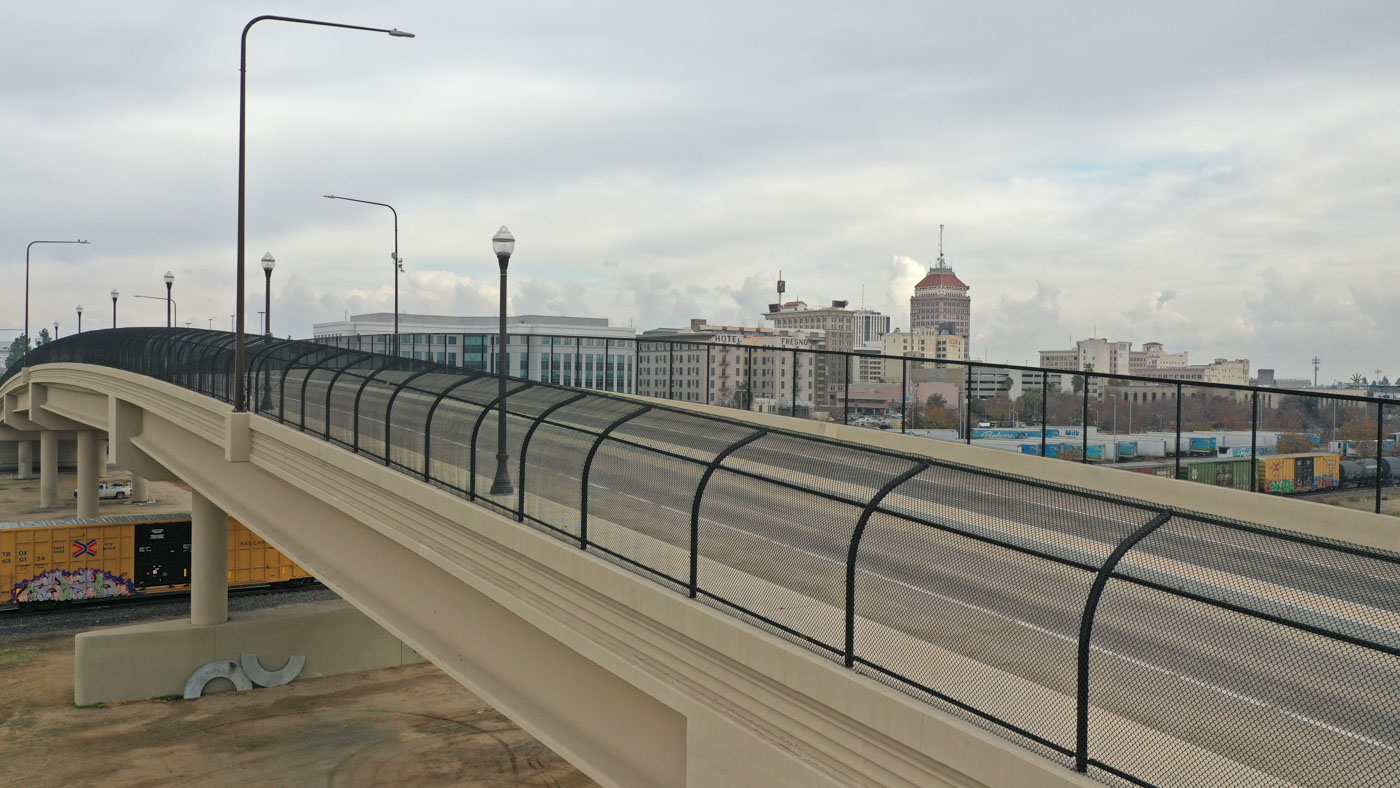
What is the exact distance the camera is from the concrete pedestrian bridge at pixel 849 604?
588 centimetres

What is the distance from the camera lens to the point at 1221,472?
1546 centimetres

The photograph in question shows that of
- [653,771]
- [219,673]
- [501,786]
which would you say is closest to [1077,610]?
[653,771]

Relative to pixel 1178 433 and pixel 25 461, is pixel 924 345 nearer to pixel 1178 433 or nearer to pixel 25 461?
pixel 25 461

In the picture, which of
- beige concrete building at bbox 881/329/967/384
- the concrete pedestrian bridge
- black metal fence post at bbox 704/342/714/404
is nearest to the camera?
the concrete pedestrian bridge

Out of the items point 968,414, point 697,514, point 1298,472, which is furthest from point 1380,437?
point 697,514

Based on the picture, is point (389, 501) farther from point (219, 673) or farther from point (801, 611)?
point (219, 673)

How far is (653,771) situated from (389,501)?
6810 millimetres

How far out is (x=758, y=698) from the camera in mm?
8094

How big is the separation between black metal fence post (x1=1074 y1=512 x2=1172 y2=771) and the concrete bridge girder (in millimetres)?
222

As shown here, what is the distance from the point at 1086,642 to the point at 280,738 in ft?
78.5

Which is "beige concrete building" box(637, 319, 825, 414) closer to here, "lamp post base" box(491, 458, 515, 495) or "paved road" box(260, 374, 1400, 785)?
"lamp post base" box(491, 458, 515, 495)

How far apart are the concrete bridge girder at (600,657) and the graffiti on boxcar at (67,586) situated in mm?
21937

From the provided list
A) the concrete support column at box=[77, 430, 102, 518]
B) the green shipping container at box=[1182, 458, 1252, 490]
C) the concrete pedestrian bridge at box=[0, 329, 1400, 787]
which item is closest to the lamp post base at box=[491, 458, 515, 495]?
the concrete pedestrian bridge at box=[0, 329, 1400, 787]

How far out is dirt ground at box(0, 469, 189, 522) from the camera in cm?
5975
